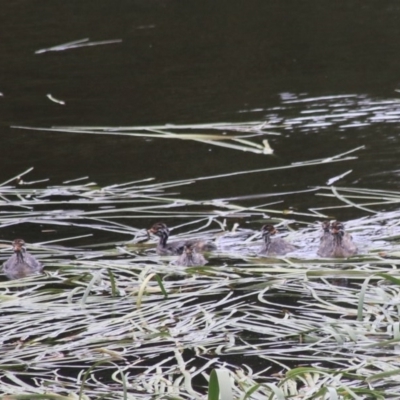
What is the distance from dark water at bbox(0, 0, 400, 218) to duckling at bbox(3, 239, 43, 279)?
6.19ft

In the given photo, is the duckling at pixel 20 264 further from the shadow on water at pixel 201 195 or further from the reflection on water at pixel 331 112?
the reflection on water at pixel 331 112

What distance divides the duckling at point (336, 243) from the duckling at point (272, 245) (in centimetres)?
22

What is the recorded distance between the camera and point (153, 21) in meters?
16.5

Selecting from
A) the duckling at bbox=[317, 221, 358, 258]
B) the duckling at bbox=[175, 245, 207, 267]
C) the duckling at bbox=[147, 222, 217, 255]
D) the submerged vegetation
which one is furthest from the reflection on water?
the duckling at bbox=[175, 245, 207, 267]

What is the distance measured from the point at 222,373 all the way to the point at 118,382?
1.00 metres

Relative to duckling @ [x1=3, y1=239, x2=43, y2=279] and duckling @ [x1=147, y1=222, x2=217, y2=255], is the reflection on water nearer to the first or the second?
duckling @ [x1=147, y1=222, x2=217, y2=255]

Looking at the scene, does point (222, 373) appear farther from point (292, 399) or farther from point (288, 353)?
point (288, 353)

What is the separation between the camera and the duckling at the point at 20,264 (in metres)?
7.47

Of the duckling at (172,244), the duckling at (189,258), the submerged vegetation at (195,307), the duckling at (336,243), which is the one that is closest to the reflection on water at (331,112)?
the submerged vegetation at (195,307)

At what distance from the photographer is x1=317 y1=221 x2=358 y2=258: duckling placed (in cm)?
736

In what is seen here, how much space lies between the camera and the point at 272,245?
7.56 metres

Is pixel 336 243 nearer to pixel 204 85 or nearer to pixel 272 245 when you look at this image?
pixel 272 245

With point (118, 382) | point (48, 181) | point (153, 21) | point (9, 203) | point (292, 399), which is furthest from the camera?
point (153, 21)

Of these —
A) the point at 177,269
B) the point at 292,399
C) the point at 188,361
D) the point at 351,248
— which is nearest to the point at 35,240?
the point at 177,269
